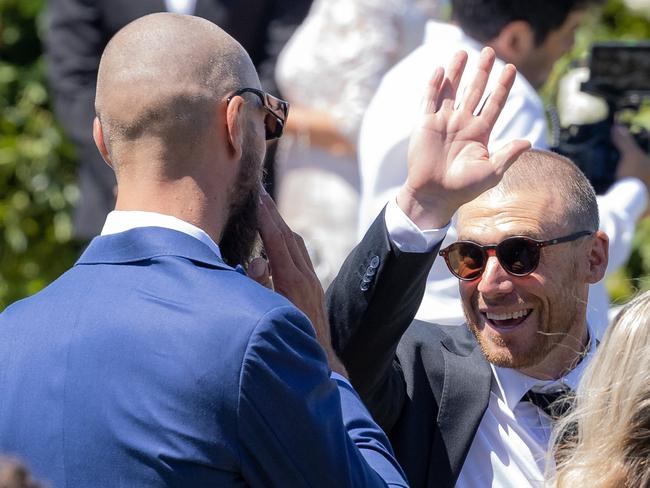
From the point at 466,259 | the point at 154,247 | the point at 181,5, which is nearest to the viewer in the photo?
the point at 154,247

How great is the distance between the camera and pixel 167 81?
2.24 meters

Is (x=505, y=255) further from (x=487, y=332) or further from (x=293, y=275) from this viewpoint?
(x=293, y=275)

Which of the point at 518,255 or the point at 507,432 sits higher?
the point at 518,255

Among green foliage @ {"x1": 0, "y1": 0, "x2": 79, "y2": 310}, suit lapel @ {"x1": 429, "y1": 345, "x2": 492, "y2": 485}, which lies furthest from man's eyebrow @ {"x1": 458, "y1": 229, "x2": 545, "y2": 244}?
green foliage @ {"x1": 0, "y1": 0, "x2": 79, "y2": 310}

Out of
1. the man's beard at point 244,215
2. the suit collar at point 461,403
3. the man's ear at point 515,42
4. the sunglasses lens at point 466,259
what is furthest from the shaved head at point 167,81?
the man's ear at point 515,42

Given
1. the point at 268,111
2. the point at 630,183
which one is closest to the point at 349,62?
the point at 630,183

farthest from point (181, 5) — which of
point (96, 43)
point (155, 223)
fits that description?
point (155, 223)

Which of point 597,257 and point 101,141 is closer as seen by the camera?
point 101,141

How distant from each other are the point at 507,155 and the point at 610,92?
6.17ft

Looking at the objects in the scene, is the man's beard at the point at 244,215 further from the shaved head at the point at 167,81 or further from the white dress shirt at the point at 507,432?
the white dress shirt at the point at 507,432

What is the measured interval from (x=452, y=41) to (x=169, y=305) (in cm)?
218

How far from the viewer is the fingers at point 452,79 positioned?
8.27 ft

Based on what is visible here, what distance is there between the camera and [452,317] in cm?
360

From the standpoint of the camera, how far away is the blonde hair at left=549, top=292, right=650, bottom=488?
2.06m
